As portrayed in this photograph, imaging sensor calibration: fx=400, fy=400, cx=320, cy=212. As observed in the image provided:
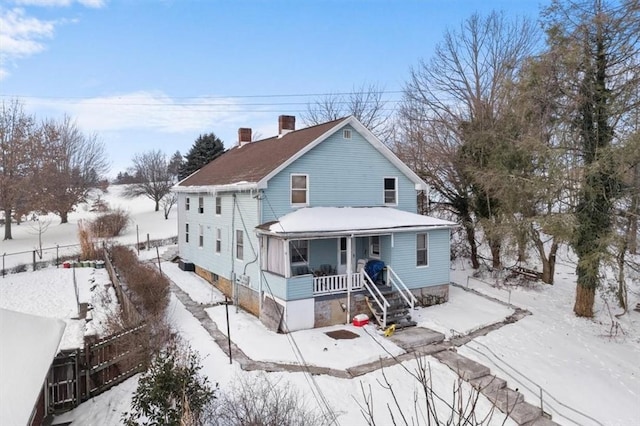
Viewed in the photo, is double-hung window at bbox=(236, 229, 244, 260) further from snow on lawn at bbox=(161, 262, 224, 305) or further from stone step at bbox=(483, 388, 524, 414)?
stone step at bbox=(483, 388, 524, 414)

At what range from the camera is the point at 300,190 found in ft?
50.0

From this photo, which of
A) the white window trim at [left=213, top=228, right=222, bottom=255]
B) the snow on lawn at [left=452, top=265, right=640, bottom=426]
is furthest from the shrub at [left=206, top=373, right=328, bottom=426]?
the white window trim at [left=213, top=228, right=222, bottom=255]

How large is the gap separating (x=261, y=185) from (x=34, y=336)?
8.13m

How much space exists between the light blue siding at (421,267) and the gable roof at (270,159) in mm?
2884

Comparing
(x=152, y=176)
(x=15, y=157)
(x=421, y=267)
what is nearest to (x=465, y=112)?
(x=421, y=267)

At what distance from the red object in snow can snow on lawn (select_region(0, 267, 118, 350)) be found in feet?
25.7

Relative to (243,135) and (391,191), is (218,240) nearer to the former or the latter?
(391,191)

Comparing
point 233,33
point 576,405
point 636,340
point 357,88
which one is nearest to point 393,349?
point 576,405

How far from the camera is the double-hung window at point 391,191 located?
57.1 ft

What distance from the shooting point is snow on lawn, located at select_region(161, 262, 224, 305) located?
1628 cm

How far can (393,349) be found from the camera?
453 inches

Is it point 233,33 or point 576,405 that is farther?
point 233,33

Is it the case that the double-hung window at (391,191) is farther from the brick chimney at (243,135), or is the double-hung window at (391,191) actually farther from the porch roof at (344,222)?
the brick chimney at (243,135)

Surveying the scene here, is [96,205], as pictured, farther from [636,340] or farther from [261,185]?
[636,340]
